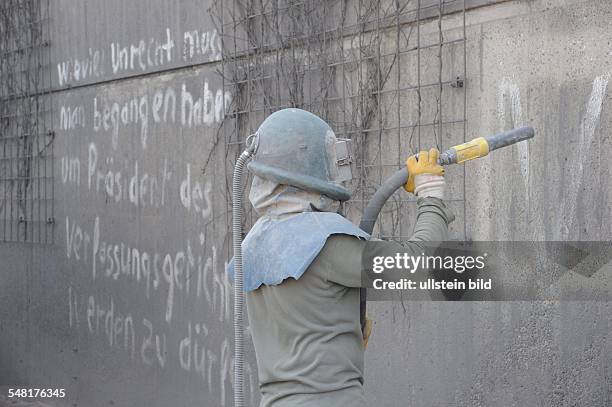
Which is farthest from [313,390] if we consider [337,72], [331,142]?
[337,72]

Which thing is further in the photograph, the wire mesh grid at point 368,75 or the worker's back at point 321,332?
the wire mesh grid at point 368,75

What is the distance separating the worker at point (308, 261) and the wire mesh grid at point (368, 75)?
1709 mm

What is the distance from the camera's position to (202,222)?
21.0 feet

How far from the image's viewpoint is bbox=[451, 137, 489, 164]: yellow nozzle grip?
2.96 meters

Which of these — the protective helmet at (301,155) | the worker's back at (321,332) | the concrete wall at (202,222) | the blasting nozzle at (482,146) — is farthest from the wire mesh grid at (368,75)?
the worker's back at (321,332)

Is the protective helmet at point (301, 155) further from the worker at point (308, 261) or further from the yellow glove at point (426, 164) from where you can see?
the yellow glove at point (426, 164)

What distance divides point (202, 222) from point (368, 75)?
1.90 metres

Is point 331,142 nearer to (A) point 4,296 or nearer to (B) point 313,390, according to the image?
(B) point 313,390

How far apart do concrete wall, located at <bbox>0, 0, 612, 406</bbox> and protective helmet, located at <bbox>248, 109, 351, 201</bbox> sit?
1.50 metres

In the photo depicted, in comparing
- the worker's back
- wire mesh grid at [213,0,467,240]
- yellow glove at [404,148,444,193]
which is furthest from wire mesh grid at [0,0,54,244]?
yellow glove at [404,148,444,193]

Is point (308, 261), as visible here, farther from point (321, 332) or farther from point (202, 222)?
point (202, 222)

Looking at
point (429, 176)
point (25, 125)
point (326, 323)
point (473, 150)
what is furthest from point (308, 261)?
point (25, 125)

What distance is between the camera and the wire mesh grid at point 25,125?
806 centimetres

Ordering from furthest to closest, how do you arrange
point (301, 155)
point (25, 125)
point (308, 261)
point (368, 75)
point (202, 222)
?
point (25, 125)
point (202, 222)
point (368, 75)
point (301, 155)
point (308, 261)
